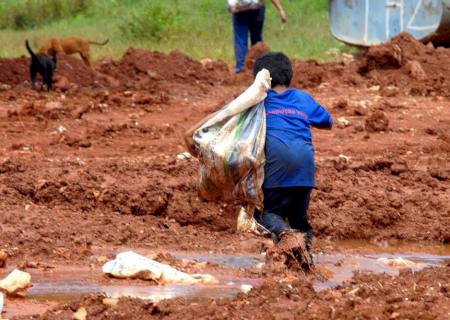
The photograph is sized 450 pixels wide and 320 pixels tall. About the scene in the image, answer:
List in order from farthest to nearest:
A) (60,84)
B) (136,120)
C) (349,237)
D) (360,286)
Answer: (60,84), (136,120), (349,237), (360,286)

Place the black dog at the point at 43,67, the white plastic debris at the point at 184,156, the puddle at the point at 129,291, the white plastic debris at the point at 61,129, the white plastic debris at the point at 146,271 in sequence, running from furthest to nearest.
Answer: the black dog at the point at 43,67 < the white plastic debris at the point at 61,129 < the white plastic debris at the point at 184,156 < the white plastic debris at the point at 146,271 < the puddle at the point at 129,291

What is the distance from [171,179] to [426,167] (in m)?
2.42

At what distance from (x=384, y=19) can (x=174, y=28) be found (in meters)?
5.65

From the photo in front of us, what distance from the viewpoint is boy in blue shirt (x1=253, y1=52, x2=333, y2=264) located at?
7.13 metres

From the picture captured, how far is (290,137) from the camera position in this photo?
718cm

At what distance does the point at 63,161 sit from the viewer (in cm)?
1043

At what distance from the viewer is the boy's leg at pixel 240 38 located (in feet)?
57.5

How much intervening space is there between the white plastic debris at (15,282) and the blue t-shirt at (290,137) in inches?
58.7

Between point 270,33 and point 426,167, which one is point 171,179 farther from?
point 270,33

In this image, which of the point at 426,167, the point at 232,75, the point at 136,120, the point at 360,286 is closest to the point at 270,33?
the point at 232,75

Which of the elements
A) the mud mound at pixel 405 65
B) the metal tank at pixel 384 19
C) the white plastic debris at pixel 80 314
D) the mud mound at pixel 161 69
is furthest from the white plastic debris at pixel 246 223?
the metal tank at pixel 384 19

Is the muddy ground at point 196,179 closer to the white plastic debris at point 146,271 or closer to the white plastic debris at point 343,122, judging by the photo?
the white plastic debris at point 343,122

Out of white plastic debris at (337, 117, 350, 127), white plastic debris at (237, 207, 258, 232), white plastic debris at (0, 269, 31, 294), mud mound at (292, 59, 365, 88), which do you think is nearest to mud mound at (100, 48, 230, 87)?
mud mound at (292, 59, 365, 88)

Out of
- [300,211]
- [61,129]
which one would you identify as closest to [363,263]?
[300,211]
